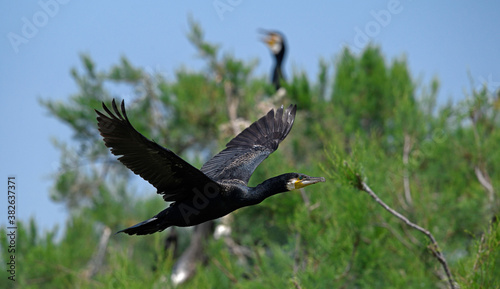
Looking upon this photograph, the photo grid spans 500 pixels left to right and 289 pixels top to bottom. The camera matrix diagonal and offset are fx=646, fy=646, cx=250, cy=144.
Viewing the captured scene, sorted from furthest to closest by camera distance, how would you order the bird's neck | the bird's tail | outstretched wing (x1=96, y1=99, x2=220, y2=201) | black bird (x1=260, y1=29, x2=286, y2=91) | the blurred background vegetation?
1. black bird (x1=260, y1=29, x2=286, y2=91)
2. the blurred background vegetation
3. the bird's neck
4. the bird's tail
5. outstretched wing (x1=96, y1=99, x2=220, y2=201)

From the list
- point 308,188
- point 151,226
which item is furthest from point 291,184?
point 308,188

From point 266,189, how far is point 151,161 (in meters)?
0.70

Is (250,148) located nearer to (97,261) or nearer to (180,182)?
(180,182)

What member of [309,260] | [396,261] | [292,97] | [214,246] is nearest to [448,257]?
[396,261]

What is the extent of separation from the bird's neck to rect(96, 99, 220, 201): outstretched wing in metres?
0.25

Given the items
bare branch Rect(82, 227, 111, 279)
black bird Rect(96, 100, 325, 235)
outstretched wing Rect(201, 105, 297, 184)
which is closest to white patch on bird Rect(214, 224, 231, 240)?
bare branch Rect(82, 227, 111, 279)

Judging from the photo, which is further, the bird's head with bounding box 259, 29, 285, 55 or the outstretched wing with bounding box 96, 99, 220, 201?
the bird's head with bounding box 259, 29, 285, 55

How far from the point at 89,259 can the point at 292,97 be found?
11.7ft

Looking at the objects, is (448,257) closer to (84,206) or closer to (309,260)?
(309,260)

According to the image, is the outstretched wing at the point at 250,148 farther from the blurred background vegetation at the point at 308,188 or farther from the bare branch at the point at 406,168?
the bare branch at the point at 406,168

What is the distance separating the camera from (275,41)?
404 inches

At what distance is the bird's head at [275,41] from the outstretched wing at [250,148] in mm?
5370

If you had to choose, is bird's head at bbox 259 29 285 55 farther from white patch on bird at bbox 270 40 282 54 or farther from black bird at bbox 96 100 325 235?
black bird at bbox 96 100 325 235

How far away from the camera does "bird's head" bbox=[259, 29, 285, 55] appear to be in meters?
10.1
